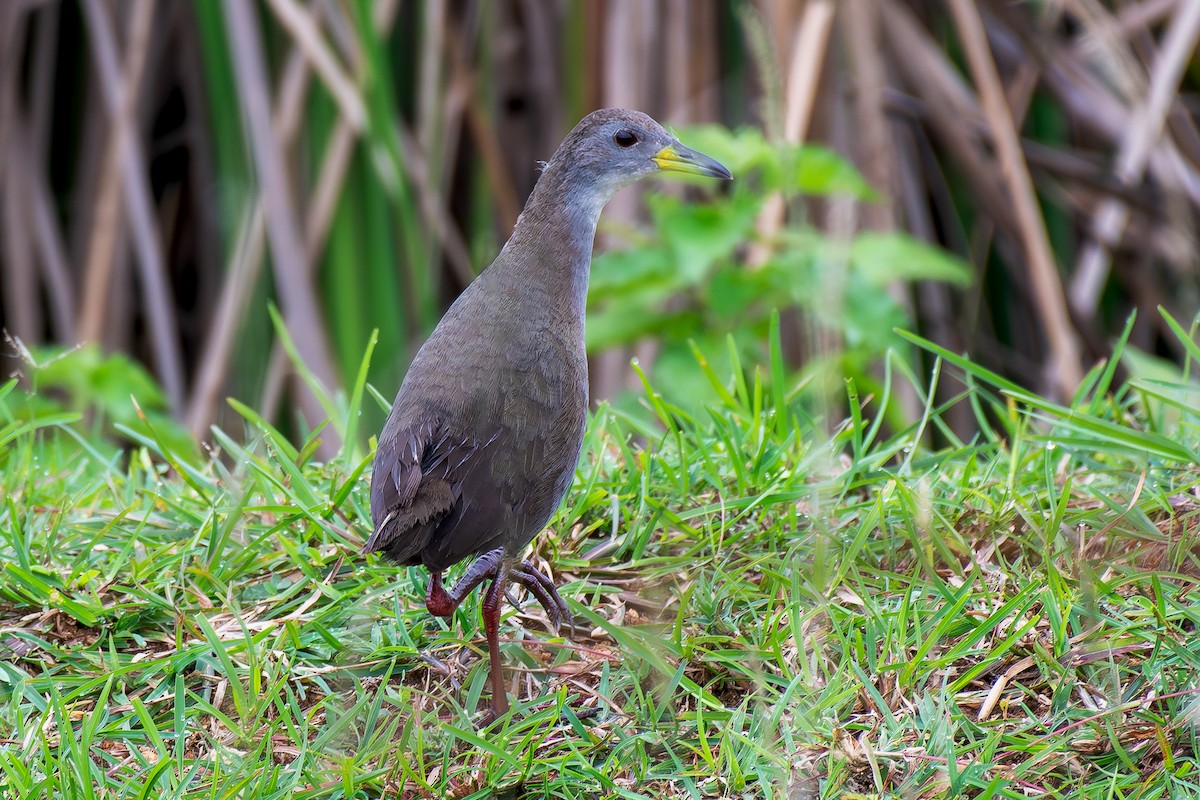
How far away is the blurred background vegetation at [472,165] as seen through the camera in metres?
4.77

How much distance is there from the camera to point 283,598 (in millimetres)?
2625

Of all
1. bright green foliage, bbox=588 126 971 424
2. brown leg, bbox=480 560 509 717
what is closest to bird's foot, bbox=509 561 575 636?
brown leg, bbox=480 560 509 717

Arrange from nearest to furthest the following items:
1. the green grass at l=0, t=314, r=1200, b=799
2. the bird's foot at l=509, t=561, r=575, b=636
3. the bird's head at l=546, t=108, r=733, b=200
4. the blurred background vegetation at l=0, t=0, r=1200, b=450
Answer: the green grass at l=0, t=314, r=1200, b=799, the bird's foot at l=509, t=561, r=575, b=636, the bird's head at l=546, t=108, r=733, b=200, the blurred background vegetation at l=0, t=0, r=1200, b=450

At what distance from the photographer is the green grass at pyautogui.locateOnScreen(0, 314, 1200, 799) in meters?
2.19

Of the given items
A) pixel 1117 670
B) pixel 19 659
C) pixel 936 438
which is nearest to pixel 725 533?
pixel 1117 670

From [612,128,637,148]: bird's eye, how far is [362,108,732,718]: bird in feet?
0.44

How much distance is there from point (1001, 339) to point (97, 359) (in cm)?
362

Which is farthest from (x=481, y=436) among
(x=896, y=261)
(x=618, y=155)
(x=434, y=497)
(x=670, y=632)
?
(x=896, y=261)

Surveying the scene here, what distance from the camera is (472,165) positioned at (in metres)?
5.31

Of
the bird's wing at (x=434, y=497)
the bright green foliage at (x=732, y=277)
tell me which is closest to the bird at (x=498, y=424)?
the bird's wing at (x=434, y=497)

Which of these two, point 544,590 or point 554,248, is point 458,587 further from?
point 554,248

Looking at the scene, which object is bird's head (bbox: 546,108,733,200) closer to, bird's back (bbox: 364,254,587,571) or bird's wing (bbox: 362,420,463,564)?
bird's back (bbox: 364,254,587,571)

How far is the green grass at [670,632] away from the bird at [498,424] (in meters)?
0.17

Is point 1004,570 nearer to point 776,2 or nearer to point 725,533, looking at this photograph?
point 725,533
